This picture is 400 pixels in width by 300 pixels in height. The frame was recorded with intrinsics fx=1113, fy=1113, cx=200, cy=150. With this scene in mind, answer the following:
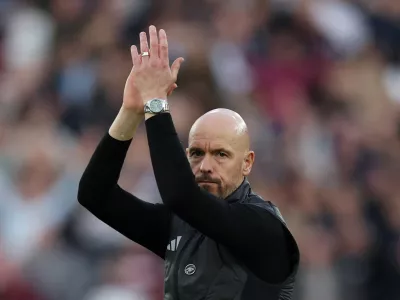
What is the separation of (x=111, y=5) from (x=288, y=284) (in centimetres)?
805

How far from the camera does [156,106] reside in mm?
4094

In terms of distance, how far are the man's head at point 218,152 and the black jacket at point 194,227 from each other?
8 centimetres

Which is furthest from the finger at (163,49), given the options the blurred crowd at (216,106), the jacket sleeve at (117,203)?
the blurred crowd at (216,106)

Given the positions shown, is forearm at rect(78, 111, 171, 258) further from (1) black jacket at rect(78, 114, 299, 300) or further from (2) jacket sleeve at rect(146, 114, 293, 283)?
(2) jacket sleeve at rect(146, 114, 293, 283)

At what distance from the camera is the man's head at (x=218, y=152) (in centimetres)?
431

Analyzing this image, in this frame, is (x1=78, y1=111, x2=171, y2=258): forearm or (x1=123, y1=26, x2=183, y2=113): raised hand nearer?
(x1=123, y1=26, x2=183, y2=113): raised hand

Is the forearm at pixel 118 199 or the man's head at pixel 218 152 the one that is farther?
the forearm at pixel 118 199

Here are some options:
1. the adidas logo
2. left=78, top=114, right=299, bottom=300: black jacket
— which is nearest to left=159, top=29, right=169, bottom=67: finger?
left=78, top=114, right=299, bottom=300: black jacket

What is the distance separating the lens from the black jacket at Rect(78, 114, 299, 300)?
4.02 metres

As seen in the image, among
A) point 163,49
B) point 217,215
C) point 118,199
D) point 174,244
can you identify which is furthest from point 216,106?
point 217,215

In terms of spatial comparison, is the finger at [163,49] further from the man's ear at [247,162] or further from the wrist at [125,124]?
the man's ear at [247,162]

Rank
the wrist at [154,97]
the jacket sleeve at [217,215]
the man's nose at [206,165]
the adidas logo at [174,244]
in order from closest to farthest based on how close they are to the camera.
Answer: the jacket sleeve at [217,215], the wrist at [154,97], the man's nose at [206,165], the adidas logo at [174,244]

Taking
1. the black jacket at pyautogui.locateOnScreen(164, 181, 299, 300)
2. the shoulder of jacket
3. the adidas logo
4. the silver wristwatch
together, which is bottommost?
the black jacket at pyautogui.locateOnScreen(164, 181, 299, 300)

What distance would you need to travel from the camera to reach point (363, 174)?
954cm
